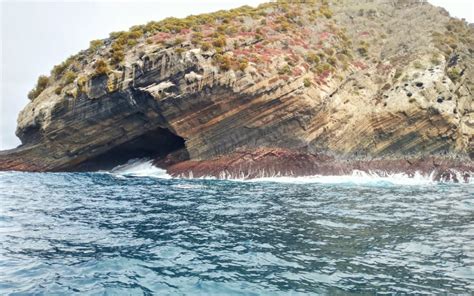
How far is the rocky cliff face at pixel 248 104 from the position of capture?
3734 centimetres

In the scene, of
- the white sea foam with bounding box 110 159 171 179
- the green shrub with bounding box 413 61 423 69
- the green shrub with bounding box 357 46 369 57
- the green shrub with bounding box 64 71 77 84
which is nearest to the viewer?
the white sea foam with bounding box 110 159 171 179

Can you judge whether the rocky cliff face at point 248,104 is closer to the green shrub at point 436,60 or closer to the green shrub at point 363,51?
the green shrub at point 436,60

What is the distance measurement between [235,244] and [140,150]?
35523 millimetres

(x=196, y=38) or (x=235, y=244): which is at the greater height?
(x=196, y=38)

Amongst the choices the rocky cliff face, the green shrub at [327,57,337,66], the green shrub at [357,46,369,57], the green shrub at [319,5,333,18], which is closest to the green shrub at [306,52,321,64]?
the rocky cliff face

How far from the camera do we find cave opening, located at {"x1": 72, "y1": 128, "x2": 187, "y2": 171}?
44.0m

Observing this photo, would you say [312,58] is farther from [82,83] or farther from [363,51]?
[82,83]

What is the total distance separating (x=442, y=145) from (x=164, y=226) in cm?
3081

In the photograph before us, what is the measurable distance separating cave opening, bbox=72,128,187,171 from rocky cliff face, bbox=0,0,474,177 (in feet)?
0.55

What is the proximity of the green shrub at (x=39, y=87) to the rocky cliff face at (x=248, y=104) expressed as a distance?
681mm

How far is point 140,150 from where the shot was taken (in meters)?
46.6

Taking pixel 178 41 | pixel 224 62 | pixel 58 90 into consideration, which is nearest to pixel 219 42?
pixel 224 62

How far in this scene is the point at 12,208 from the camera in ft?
61.3

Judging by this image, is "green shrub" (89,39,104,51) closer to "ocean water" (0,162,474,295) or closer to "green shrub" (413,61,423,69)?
"ocean water" (0,162,474,295)
